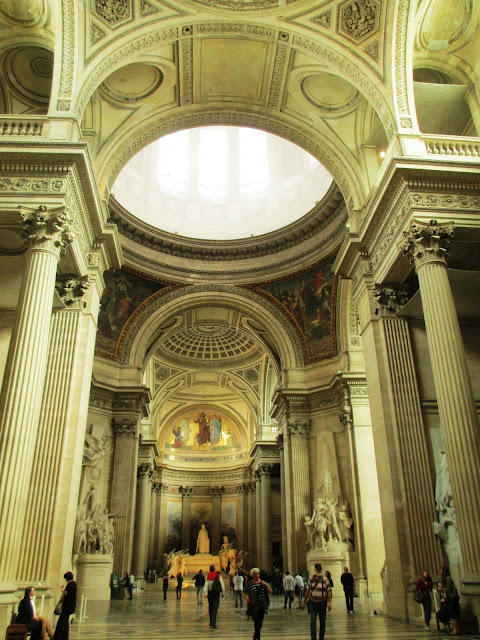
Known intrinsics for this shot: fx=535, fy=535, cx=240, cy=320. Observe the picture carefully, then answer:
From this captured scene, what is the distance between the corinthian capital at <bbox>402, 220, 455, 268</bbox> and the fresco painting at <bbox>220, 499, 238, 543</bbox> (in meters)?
28.6

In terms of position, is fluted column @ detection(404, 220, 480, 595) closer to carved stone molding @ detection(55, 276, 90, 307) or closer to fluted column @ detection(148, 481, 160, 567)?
carved stone molding @ detection(55, 276, 90, 307)

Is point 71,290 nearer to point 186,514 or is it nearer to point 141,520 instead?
point 141,520

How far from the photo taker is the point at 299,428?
20031mm

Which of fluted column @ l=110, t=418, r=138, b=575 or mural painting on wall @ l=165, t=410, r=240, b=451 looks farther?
mural painting on wall @ l=165, t=410, r=240, b=451

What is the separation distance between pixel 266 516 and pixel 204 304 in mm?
11798

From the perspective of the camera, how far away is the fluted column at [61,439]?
8.09 metres

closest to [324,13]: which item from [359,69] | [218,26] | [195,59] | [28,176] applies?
[359,69]

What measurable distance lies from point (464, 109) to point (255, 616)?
34.9 ft

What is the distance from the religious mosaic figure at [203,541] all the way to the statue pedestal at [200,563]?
1196 millimetres

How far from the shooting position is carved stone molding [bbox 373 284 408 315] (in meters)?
10.4

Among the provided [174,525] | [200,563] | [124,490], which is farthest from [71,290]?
[174,525]

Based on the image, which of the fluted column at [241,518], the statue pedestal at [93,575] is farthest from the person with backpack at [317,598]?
the fluted column at [241,518]

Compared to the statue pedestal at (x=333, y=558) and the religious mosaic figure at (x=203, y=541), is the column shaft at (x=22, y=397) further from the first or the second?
the religious mosaic figure at (x=203, y=541)

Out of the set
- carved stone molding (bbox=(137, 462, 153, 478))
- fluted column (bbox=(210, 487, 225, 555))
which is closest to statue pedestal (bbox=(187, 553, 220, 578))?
fluted column (bbox=(210, 487, 225, 555))
